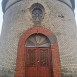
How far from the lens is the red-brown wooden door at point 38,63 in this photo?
18.8ft

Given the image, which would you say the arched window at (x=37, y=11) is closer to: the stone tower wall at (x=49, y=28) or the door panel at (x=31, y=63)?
the stone tower wall at (x=49, y=28)

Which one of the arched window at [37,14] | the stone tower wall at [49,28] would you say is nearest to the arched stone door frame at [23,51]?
the stone tower wall at [49,28]

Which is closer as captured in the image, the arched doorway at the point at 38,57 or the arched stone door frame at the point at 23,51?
the arched stone door frame at the point at 23,51

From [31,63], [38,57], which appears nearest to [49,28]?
[38,57]

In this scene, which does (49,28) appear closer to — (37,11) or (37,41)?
(37,41)

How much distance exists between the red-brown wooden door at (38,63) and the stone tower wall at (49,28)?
812 mm

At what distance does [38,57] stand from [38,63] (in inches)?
15.0

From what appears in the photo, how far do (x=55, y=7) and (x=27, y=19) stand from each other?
234 centimetres

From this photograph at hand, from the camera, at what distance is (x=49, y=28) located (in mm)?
6375

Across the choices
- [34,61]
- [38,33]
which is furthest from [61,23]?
[34,61]

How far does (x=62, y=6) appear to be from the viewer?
24.0 feet

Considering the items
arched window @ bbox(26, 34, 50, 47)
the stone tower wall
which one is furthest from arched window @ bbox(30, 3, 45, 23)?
arched window @ bbox(26, 34, 50, 47)

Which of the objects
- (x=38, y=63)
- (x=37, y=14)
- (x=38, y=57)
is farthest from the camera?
(x=37, y=14)

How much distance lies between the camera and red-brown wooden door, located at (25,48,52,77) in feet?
18.8
